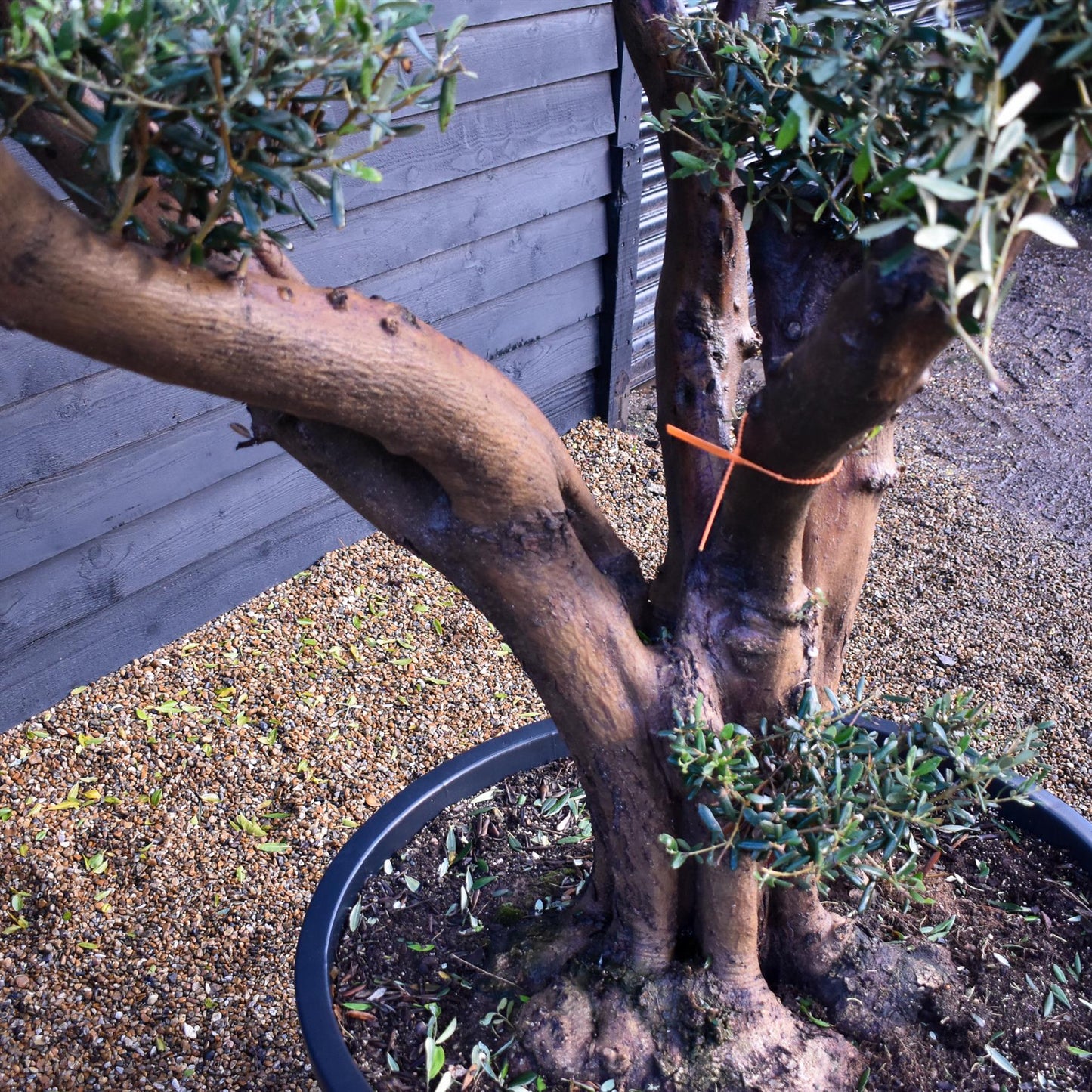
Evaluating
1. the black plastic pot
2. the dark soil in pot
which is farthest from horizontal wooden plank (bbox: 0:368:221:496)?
the dark soil in pot

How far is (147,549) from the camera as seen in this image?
8.96 feet

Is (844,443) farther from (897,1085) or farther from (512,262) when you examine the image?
(512,262)

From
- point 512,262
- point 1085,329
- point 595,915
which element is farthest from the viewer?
point 1085,329

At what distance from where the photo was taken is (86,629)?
2.68 meters

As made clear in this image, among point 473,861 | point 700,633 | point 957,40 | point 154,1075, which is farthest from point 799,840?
point 154,1075

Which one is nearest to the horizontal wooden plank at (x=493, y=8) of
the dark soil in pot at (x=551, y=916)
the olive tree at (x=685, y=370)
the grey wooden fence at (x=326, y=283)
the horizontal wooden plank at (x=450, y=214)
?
the grey wooden fence at (x=326, y=283)

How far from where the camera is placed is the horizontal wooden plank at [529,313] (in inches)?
130

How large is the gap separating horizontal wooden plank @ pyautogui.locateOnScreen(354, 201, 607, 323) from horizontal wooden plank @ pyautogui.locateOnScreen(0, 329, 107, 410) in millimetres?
810

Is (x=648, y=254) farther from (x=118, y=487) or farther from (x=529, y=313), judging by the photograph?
(x=118, y=487)

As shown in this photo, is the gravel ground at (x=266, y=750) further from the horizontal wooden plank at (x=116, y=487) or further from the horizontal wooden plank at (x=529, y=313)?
the horizontal wooden plank at (x=529, y=313)

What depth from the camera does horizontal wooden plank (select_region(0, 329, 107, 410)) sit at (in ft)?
7.45

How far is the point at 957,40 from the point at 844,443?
1.18 feet

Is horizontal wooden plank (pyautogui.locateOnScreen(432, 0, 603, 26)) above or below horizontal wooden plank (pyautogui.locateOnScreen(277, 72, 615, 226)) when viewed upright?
above

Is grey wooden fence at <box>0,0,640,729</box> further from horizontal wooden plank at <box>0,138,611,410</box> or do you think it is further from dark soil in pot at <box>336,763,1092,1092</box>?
dark soil in pot at <box>336,763,1092,1092</box>
